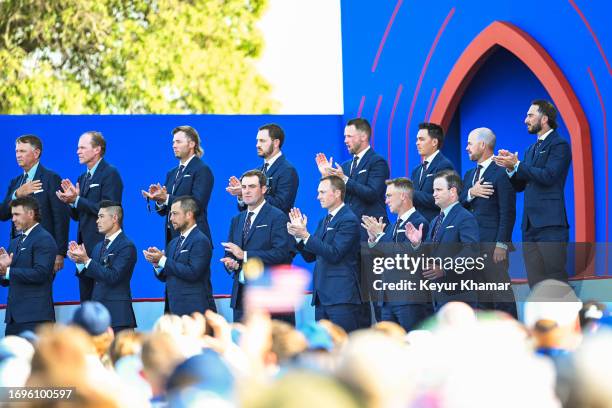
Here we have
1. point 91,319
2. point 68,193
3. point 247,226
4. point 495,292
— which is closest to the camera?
point 91,319

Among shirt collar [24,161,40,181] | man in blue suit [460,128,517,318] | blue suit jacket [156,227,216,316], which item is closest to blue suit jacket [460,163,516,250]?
man in blue suit [460,128,517,318]

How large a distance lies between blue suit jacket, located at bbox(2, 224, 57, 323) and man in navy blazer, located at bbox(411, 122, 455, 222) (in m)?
2.60

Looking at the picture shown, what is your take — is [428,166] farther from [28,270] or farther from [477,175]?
[28,270]

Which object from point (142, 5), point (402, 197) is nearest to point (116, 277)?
point (402, 197)

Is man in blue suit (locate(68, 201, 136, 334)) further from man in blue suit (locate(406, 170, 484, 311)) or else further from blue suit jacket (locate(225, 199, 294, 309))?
man in blue suit (locate(406, 170, 484, 311))

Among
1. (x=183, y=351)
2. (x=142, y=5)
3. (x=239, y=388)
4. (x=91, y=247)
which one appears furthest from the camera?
(x=142, y=5)

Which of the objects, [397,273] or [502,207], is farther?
[502,207]

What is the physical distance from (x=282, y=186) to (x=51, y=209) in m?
1.79

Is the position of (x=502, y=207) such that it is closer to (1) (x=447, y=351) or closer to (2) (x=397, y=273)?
(2) (x=397, y=273)

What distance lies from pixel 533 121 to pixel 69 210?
3565 mm

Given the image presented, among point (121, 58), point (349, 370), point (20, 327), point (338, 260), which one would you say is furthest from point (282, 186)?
point (121, 58)

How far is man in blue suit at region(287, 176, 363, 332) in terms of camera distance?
776cm

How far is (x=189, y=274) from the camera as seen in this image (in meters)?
8.09

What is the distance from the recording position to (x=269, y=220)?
8141 millimetres
